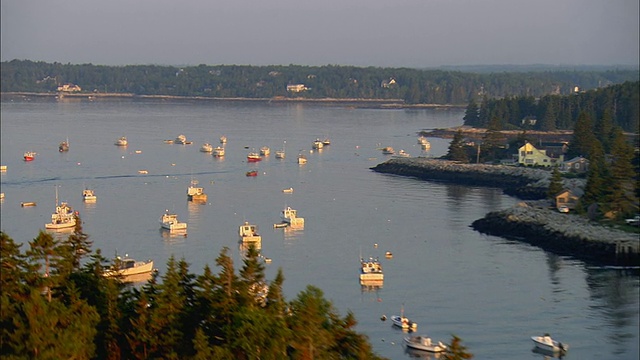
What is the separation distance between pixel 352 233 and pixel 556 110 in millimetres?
12533

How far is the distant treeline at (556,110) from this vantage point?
63.7 ft

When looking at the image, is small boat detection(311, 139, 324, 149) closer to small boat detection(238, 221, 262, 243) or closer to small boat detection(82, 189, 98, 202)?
small boat detection(82, 189, 98, 202)

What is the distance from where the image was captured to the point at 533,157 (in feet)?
52.6

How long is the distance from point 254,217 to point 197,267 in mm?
3010

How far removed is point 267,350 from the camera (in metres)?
4.27

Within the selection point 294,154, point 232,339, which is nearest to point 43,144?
point 294,154

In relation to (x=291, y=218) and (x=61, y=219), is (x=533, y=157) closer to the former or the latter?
(x=291, y=218)

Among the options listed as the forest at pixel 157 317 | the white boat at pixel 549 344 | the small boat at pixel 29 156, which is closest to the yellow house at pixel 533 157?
the small boat at pixel 29 156

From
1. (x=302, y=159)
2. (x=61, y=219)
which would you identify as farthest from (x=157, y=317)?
(x=302, y=159)

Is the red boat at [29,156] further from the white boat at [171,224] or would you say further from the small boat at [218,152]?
the white boat at [171,224]

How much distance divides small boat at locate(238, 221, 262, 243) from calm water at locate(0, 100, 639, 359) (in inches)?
4.1

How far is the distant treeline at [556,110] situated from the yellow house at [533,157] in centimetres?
277

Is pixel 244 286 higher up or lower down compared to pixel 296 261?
higher up

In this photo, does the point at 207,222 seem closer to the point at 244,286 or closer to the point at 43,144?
the point at 244,286
